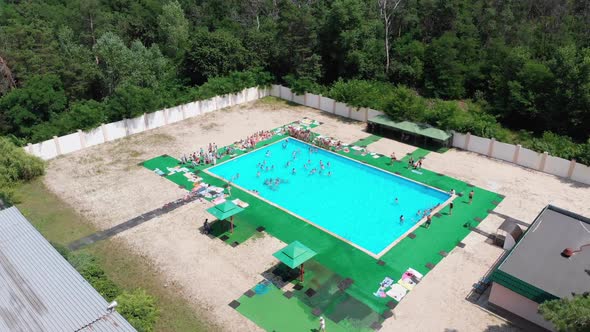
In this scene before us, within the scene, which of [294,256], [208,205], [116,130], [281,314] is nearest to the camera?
[281,314]

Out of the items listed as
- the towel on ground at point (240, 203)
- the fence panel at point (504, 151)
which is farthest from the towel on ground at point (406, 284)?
the fence panel at point (504, 151)

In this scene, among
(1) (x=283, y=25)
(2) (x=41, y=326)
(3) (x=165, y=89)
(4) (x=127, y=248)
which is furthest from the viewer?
(1) (x=283, y=25)

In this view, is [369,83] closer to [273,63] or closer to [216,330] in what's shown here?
[273,63]

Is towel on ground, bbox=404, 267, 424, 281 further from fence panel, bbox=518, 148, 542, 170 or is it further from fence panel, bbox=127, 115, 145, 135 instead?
fence panel, bbox=127, 115, 145, 135

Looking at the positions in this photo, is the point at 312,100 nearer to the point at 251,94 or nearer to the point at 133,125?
the point at 251,94

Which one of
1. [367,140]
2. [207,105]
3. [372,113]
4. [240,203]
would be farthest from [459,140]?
[207,105]

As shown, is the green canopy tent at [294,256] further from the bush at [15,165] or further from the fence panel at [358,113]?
the fence panel at [358,113]

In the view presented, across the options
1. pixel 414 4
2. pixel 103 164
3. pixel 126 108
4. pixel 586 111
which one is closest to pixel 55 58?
pixel 126 108
